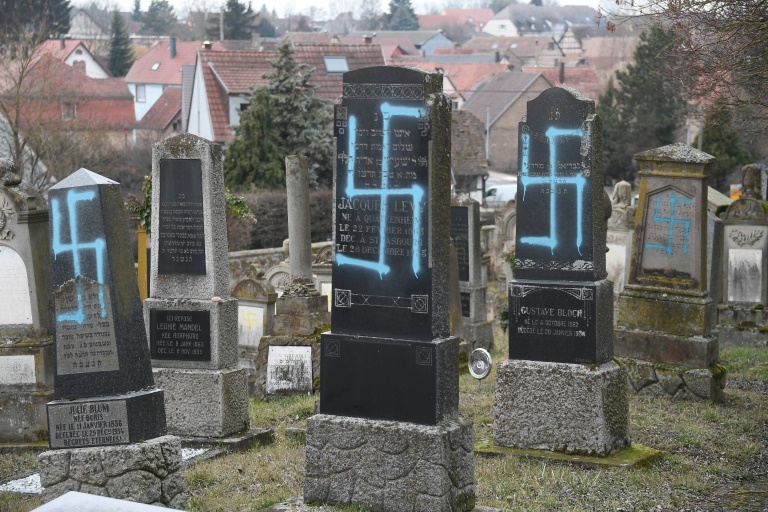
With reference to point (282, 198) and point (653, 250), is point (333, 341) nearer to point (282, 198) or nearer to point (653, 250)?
point (653, 250)

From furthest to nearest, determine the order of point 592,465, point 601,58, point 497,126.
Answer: point 601,58
point 497,126
point 592,465

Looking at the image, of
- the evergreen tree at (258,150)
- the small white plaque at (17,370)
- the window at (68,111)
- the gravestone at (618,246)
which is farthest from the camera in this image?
the window at (68,111)

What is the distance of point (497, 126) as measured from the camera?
63469 millimetres

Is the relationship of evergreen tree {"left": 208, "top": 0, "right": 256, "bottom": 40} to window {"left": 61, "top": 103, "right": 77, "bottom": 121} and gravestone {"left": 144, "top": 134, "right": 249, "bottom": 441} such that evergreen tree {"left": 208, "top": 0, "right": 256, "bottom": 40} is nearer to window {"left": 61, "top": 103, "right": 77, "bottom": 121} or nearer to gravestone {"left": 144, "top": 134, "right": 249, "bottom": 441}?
window {"left": 61, "top": 103, "right": 77, "bottom": 121}

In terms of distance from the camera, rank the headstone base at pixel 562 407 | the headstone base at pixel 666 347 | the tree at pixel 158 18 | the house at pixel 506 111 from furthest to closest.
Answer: the tree at pixel 158 18 < the house at pixel 506 111 < the headstone base at pixel 666 347 < the headstone base at pixel 562 407

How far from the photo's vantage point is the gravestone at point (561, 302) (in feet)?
27.2

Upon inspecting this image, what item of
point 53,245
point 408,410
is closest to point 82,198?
point 53,245

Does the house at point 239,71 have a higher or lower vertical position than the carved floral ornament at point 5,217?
higher

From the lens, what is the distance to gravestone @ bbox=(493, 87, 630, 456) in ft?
27.2

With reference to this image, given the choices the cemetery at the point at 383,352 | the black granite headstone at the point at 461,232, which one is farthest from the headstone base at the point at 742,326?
the black granite headstone at the point at 461,232

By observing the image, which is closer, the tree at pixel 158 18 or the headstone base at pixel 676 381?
the headstone base at pixel 676 381

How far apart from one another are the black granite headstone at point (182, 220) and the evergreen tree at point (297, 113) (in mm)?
23188

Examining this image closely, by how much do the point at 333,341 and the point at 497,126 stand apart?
57.7 meters

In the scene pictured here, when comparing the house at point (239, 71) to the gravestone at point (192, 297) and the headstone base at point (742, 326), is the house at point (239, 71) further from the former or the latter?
the gravestone at point (192, 297)
